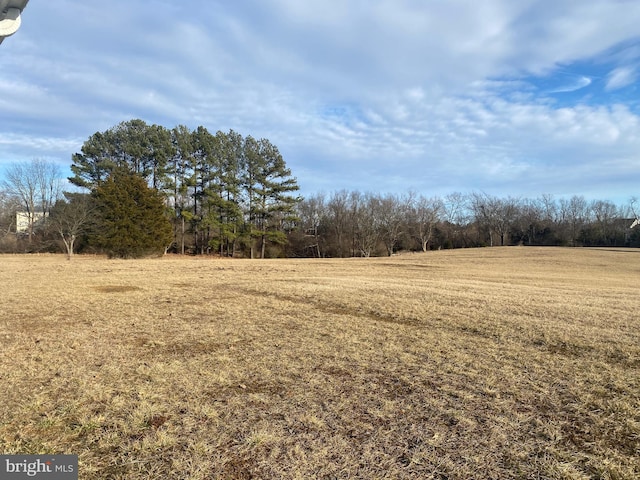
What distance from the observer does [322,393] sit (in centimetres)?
350

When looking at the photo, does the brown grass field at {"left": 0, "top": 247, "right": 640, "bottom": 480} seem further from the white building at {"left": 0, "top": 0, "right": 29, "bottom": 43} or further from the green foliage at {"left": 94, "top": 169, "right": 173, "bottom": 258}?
the green foliage at {"left": 94, "top": 169, "right": 173, "bottom": 258}

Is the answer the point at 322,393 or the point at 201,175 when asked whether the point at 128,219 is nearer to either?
the point at 201,175

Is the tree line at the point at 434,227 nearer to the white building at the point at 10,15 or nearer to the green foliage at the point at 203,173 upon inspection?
the green foliage at the point at 203,173

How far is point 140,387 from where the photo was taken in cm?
362

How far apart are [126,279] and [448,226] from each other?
186 feet

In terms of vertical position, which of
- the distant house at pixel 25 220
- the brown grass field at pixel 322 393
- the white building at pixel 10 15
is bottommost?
the brown grass field at pixel 322 393

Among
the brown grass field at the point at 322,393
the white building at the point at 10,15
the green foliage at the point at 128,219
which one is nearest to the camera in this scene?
the brown grass field at the point at 322,393

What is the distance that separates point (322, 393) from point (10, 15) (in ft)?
12.6

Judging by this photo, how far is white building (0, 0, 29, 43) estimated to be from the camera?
8.83 feet

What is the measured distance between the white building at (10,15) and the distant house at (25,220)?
147ft

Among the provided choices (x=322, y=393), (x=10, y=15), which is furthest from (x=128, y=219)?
(x=322, y=393)

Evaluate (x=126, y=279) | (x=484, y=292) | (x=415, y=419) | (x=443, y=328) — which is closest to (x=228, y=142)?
(x=126, y=279)

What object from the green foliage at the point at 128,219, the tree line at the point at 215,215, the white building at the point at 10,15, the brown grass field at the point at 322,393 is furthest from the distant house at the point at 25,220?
the white building at the point at 10,15

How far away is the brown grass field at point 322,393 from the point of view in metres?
2.45
